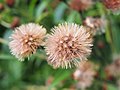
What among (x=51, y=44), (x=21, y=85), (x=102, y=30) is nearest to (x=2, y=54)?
(x=21, y=85)

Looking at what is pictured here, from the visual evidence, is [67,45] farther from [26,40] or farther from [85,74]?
[85,74]

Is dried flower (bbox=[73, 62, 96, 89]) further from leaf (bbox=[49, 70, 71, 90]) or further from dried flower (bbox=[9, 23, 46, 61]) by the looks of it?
dried flower (bbox=[9, 23, 46, 61])

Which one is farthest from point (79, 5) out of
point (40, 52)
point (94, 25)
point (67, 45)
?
point (67, 45)

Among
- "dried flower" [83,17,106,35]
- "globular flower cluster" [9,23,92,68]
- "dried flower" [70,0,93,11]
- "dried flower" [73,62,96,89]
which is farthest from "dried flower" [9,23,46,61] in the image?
"dried flower" [73,62,96,89]

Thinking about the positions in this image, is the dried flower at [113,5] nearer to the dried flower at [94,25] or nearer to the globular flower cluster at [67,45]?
the dried flower at [94,25]

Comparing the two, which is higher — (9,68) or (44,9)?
(44,9)

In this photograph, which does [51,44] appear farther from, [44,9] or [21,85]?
[21,85]
